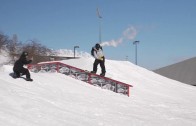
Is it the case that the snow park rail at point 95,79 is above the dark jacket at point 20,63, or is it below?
below

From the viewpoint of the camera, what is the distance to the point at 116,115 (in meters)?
10.2

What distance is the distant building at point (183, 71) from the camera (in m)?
57.5

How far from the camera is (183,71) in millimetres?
60625

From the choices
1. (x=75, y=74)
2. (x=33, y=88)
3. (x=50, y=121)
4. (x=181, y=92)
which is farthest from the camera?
(x=181, y=92)

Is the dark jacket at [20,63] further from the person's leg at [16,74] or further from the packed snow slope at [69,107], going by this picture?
the packed snow slope at [69,107]

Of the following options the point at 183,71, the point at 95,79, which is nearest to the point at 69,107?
the point at 95,79

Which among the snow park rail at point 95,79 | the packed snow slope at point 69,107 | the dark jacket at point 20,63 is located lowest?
the packed snow slope at point 69,107

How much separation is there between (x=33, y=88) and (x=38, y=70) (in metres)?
4.74

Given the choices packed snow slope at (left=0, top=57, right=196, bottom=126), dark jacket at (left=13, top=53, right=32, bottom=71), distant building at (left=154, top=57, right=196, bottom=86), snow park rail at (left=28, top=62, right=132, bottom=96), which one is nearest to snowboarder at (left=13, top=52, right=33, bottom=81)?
dark jacket at (left=13, top=53, right=32, bottom=71)

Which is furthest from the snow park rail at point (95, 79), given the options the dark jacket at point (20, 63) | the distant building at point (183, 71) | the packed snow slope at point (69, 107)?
the distant building at point (183, 71)

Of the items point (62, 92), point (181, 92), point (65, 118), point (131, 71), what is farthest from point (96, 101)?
point (131, 71)

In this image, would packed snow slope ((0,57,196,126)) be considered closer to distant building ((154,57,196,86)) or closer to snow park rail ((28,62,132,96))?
snow park rail ((28,62,132,96))

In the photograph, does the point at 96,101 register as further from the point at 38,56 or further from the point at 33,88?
the point at 38,56

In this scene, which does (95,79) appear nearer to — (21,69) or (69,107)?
(21,69)
